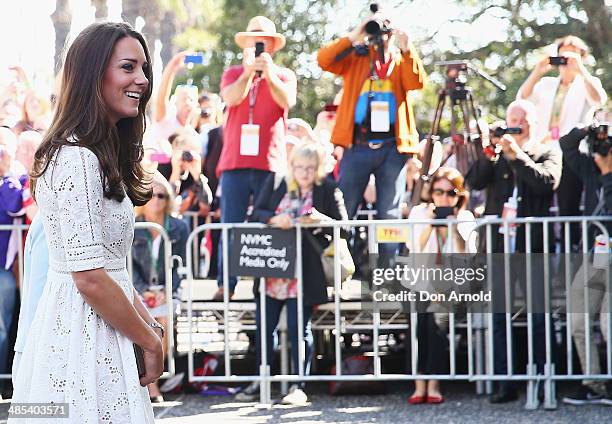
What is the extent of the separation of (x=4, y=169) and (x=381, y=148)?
2574 millimetres

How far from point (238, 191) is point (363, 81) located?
1.18 meters

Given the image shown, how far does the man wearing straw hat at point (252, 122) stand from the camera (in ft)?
26.1

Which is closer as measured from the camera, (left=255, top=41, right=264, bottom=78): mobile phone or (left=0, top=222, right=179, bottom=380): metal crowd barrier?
(left=0, top=222, right=179, bottom=380): metal crowd barrier

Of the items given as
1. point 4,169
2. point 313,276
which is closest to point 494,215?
point 313,276

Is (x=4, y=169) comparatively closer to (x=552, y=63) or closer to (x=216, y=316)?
(x=216, y=316)

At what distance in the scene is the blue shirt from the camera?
4.36m

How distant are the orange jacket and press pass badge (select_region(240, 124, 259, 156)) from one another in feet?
1.80

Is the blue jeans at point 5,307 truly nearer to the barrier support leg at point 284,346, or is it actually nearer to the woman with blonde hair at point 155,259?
the woman with blonde hair at point 155,259

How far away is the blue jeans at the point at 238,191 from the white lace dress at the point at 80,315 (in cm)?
478

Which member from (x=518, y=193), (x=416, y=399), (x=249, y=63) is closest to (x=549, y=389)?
(x=416, y=399)

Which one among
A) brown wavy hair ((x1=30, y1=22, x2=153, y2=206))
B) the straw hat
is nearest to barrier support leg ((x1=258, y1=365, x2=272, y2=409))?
the straw hat

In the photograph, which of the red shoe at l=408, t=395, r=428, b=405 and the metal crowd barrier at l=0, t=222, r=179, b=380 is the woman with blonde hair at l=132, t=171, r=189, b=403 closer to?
the metal crowd barrier at l=0, t=222, r=179, b=380

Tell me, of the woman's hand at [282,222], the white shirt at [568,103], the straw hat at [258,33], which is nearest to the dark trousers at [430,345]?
the woman's hand at [282,222]

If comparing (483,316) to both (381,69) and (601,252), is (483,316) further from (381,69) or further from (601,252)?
(381,69)
